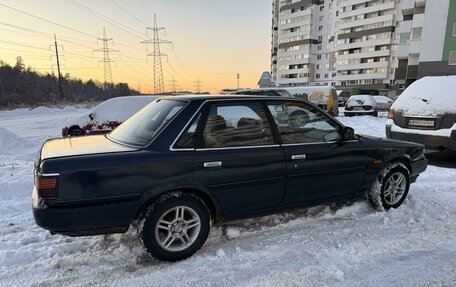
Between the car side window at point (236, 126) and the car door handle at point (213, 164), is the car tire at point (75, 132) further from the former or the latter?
the car door handle at point (213, 164)

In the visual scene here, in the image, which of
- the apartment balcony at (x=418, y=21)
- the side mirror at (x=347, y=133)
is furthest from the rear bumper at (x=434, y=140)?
the apartment balcony at (x=418, y=21)

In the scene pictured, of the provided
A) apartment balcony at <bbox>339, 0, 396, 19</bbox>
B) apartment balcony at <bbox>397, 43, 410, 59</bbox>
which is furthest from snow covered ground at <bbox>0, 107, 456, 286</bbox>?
apartment balcony at <bbox>339, 0, 396, 19</bbox>

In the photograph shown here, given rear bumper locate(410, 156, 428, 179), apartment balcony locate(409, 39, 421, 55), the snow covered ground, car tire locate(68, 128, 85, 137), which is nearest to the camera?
the snow covered ground

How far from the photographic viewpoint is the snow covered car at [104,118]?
10227mm

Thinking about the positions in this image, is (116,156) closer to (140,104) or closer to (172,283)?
(172,283)

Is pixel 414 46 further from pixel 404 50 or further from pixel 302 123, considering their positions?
pixel 302 123

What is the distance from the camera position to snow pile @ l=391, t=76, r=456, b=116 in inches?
269

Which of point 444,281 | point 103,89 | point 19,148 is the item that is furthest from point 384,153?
point 103,89

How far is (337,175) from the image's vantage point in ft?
12.9

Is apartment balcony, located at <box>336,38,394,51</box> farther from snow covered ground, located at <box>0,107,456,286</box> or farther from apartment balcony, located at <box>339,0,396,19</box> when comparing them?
snow covered ground, located at <box>0,107,456,286</box>

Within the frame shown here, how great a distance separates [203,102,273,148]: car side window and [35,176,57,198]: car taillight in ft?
4.58

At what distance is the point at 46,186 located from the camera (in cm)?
269

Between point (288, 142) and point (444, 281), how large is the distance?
1.94 meters

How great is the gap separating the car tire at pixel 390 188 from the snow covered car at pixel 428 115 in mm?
2929
